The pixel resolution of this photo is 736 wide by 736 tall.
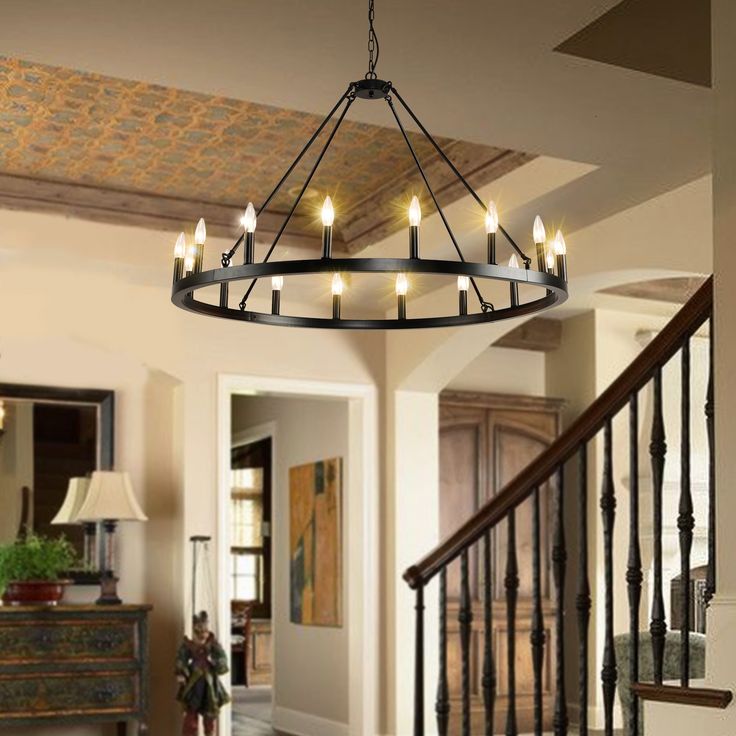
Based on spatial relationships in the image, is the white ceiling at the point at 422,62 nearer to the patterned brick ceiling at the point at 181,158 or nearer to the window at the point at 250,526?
the patterned brick ceiling at the point at 181,158

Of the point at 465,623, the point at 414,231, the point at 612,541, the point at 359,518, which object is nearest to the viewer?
the point at 414,231

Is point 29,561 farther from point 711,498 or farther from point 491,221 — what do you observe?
point 491,221

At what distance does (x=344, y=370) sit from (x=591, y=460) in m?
2.17

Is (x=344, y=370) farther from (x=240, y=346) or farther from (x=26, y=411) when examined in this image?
(x=26, y=411)

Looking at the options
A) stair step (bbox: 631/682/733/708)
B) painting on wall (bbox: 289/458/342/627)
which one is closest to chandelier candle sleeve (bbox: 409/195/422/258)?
stair step (bbox: 631/682/733/708)

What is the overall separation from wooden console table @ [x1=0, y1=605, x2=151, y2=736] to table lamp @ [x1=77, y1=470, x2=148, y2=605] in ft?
0.57

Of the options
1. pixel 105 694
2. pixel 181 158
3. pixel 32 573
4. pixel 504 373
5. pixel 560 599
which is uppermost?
pixel 181 158

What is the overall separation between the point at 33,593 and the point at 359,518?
2217 mm

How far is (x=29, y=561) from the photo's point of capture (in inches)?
281

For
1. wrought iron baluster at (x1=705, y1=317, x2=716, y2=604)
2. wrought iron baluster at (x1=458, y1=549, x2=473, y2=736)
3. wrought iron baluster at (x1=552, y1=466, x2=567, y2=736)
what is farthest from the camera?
wrought iron baluster at (x1=458, y1=549, x2=473, y2=736)

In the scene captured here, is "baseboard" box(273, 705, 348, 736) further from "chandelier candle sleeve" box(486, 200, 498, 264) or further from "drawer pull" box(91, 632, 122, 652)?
"chandelier candle sleeve" box(486, 200, 498, 264)

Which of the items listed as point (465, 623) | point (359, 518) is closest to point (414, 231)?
point (465, 623)

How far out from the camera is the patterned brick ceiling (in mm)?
5707

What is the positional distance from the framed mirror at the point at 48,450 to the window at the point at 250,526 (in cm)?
513
